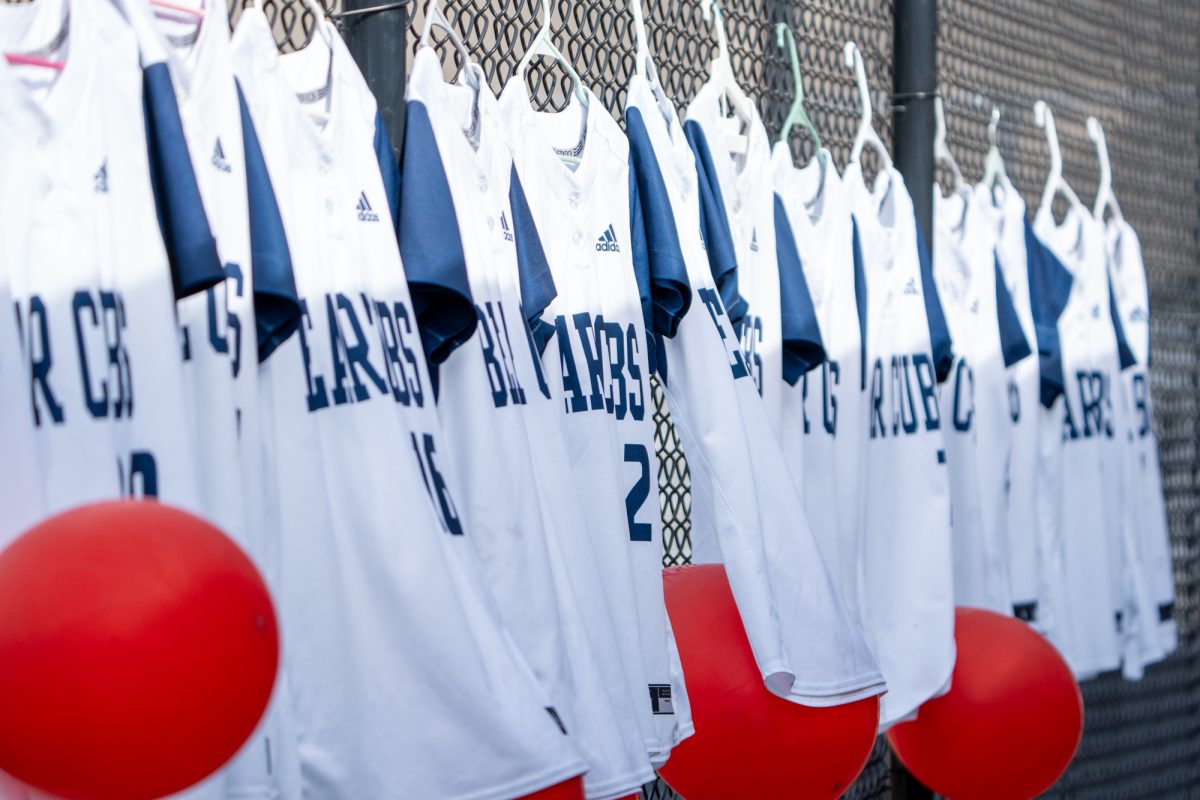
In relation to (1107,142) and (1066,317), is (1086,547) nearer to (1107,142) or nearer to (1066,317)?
(1066,317)

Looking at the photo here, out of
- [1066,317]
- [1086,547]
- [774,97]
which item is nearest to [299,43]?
[774,97]

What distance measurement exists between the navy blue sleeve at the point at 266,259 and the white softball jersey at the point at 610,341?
1.50 feet

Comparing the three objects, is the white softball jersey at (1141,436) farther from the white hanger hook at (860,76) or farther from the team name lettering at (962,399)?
the white hanger hook at (860,76)

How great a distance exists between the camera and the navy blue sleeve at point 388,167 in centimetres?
196

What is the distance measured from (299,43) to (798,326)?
1412 mm

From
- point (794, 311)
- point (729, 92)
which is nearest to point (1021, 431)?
point (794, 311)

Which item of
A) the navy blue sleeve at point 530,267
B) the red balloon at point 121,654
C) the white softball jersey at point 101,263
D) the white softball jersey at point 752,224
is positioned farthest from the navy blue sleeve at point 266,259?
the white softball jersey at point 752,224

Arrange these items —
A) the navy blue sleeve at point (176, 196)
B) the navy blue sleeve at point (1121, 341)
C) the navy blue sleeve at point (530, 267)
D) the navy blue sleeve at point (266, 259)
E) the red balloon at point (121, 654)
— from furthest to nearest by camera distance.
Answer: the navy blue sleeve at point (1121, 341), the navy blue sleeve at point (530, 267), the navy blue sleeve at point (266, 259), the navy blue sleeve at point (176, 196), the red balloon at point (121, 654)

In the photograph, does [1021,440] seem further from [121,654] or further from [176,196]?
[121,654]

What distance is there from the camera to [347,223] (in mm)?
1857

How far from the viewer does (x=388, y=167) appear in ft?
6.44

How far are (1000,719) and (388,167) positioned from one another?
1.40 metres

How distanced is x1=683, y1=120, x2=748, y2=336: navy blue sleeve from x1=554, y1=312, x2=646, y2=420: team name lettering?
0.22 meters

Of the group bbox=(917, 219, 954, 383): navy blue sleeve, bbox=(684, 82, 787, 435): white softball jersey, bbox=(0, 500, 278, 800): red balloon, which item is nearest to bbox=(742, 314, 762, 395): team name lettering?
bbox=(684, 82, 787, 435): white softball jersey
